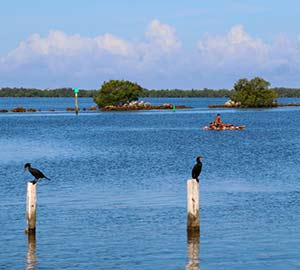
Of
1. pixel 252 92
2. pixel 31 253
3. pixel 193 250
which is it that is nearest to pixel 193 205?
pixel 193 250

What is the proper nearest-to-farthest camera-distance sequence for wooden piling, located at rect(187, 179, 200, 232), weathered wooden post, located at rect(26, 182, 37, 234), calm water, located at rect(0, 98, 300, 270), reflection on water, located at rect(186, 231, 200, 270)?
reflection on water, located at rect(186, 231, 200, 270) → calm water, located at rect(0, 98, 300, 270) → wooden piling, located at rect(187, 179, 200, 232) → weathered wooden post, located at rect(26, 182, 37, 234)

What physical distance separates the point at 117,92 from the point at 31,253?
6139 inches

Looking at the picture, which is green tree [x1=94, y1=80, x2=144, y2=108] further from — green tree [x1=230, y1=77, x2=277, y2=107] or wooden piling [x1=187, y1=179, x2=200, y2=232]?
wooden piling [x1=187, y1=179, x2=200, y2=232]

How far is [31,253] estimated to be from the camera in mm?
27328

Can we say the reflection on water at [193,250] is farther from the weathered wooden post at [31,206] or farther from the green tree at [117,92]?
the green tree at [117,92]

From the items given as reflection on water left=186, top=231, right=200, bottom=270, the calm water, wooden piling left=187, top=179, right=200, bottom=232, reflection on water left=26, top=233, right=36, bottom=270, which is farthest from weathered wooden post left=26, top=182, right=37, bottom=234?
reflection on water left=186, top=231, right=200, bottom=270

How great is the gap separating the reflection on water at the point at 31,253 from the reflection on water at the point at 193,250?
16.5 ft

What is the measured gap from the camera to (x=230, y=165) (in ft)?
186

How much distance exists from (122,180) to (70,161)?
15249 mm

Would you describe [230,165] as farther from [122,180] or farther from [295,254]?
[295,254]

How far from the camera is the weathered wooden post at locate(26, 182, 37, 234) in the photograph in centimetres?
2916

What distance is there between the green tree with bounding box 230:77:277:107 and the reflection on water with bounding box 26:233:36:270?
511 ft

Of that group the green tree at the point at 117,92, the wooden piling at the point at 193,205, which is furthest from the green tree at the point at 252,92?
the wooden piling at the point at 193,205

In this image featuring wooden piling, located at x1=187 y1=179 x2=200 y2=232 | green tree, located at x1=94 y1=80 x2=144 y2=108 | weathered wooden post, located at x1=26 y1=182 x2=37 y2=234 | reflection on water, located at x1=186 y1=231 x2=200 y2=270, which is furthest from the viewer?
green tree, located at x1=94 y1=80 x2=144 y2=108
